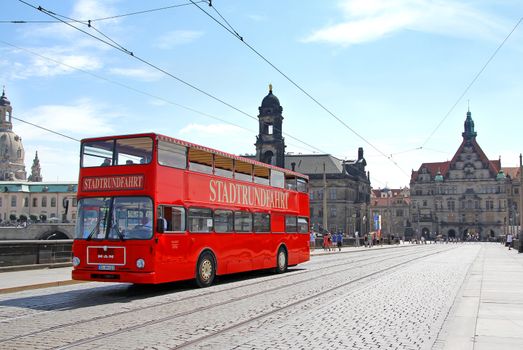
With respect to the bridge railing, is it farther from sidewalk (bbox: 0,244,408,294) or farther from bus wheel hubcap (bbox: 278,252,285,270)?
bus wheel hubcap (bbox: 278,252,285,270)

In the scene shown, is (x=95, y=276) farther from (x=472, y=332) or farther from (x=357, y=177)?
(x=357, y=177)

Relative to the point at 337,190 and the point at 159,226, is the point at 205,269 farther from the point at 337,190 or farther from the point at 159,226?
the point at 337,190

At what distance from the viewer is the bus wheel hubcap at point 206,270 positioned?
16.0 m

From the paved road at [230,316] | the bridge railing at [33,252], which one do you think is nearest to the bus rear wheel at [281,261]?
the paved road at [230,316]

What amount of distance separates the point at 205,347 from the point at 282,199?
1386 centimetres

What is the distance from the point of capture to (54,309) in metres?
11.5

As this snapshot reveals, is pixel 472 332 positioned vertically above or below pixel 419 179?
below

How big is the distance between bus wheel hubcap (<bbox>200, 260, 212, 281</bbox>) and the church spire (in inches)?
5355

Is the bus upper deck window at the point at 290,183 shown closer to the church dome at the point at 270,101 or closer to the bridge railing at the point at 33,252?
the bridge railing at the point at 33,252

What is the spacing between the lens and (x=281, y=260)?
2159 cm

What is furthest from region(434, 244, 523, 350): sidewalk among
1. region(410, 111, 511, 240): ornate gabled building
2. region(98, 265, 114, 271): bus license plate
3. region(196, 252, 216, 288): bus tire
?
region(410, 111, 511, 240): ornate gabled building

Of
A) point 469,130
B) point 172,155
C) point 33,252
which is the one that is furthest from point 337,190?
point 172,155

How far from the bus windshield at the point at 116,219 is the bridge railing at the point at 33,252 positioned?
26.2 feet

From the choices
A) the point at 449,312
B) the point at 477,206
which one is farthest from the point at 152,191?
the point at 477,206
